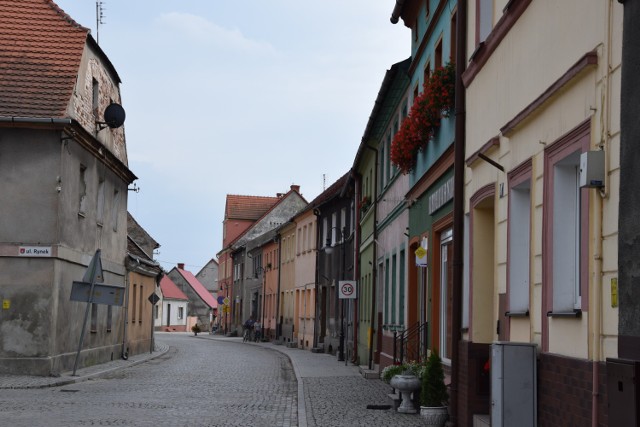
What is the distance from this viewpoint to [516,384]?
9.59 meters

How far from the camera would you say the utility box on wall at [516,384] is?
9.55 metres

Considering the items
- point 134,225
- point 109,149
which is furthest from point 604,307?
point 134,225

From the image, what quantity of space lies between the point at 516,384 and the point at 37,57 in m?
18.4

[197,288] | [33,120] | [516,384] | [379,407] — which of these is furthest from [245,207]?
[516,384]

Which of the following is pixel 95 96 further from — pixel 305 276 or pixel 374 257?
pixel 305 276

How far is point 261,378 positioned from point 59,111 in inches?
306

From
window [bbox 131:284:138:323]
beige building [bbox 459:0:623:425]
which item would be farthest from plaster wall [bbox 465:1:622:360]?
window [bbox 131:284:138:323]

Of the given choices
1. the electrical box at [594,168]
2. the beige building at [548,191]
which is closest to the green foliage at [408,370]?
the beige building at [548,191]

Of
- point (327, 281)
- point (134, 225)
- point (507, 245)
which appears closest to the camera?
point (507, 245)

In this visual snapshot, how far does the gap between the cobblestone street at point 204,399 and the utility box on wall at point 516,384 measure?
4719 mm

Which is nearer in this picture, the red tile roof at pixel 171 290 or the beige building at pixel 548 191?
the beige building at pixel 548 191

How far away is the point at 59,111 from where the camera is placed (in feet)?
77.4

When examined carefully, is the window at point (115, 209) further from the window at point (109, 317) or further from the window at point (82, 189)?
the window at point (82, 189)

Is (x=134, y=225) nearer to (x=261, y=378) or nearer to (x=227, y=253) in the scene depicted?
(x=261, y=378)
